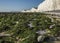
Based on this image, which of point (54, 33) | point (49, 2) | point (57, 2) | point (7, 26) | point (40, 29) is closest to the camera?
point (54, 33)

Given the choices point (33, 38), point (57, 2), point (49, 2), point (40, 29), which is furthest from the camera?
point (49, 2)

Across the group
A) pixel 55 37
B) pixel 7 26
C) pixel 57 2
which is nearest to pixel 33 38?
pixel 55 37

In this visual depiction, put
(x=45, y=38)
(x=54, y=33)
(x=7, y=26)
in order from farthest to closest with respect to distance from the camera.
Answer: (x=7, y=26) → (x=54, y=33) → (x=45, y=38)

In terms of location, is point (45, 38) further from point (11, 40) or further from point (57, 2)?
point (57, 2)

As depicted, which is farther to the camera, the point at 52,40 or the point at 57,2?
the point at 57,2

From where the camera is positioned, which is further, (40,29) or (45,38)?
(40,29)

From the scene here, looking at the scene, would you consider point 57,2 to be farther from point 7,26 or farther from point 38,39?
point 38,39

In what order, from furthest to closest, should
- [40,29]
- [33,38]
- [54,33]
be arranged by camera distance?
[40,29]
[54,33]
[33,38]

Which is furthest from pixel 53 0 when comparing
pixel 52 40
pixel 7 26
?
pixel 52 40
